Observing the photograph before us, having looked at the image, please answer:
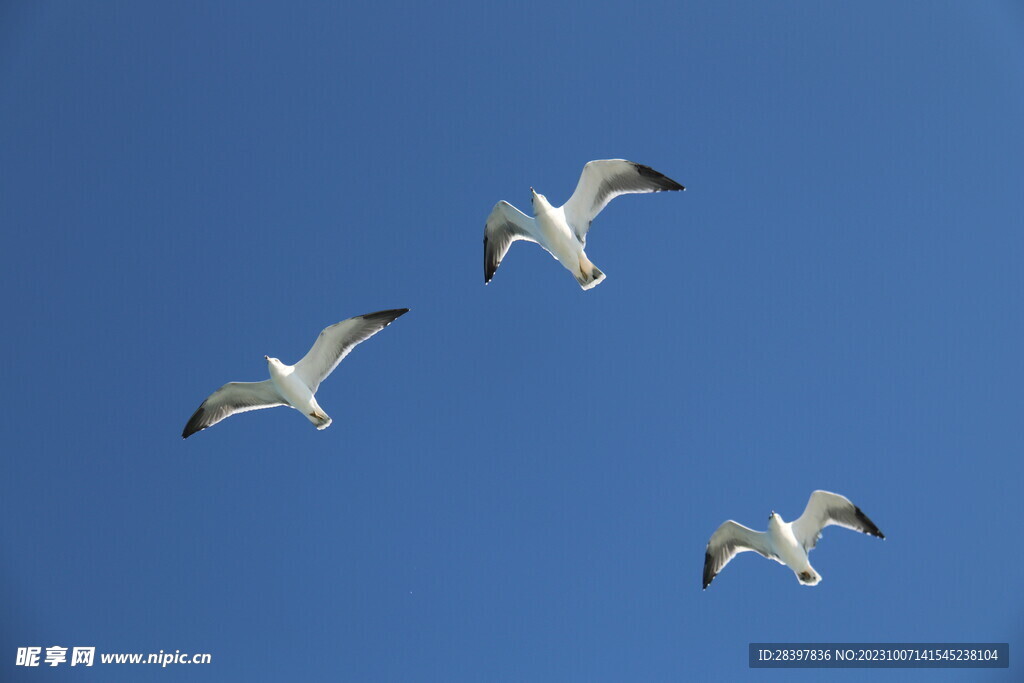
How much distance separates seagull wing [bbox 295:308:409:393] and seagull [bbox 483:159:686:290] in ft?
8.77

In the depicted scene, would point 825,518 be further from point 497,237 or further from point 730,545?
point 497,237

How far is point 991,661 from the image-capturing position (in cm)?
1691

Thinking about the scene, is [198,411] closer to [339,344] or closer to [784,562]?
[339,344]

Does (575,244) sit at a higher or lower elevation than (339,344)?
higher

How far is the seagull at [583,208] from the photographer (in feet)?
49.8

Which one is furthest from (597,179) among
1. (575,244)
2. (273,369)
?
(273,369)

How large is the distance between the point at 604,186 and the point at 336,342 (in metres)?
5.19

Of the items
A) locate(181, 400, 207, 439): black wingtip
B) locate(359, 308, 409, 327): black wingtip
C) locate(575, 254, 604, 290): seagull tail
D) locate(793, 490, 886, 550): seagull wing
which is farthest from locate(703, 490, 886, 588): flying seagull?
Answer: locate(181, 400, 207, 439): black wingtip

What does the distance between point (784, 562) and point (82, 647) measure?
14.7m

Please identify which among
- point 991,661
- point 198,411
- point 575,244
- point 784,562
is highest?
point 575,244

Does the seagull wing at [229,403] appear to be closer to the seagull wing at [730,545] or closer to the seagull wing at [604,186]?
the seagull wing at [604,186]

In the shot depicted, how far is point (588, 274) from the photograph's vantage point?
1542 centimetres

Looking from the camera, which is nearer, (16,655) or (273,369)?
(273,369)

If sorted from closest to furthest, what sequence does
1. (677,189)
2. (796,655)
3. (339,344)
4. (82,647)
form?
(677,189) → (339,344) → (796,655) → (82,647)
